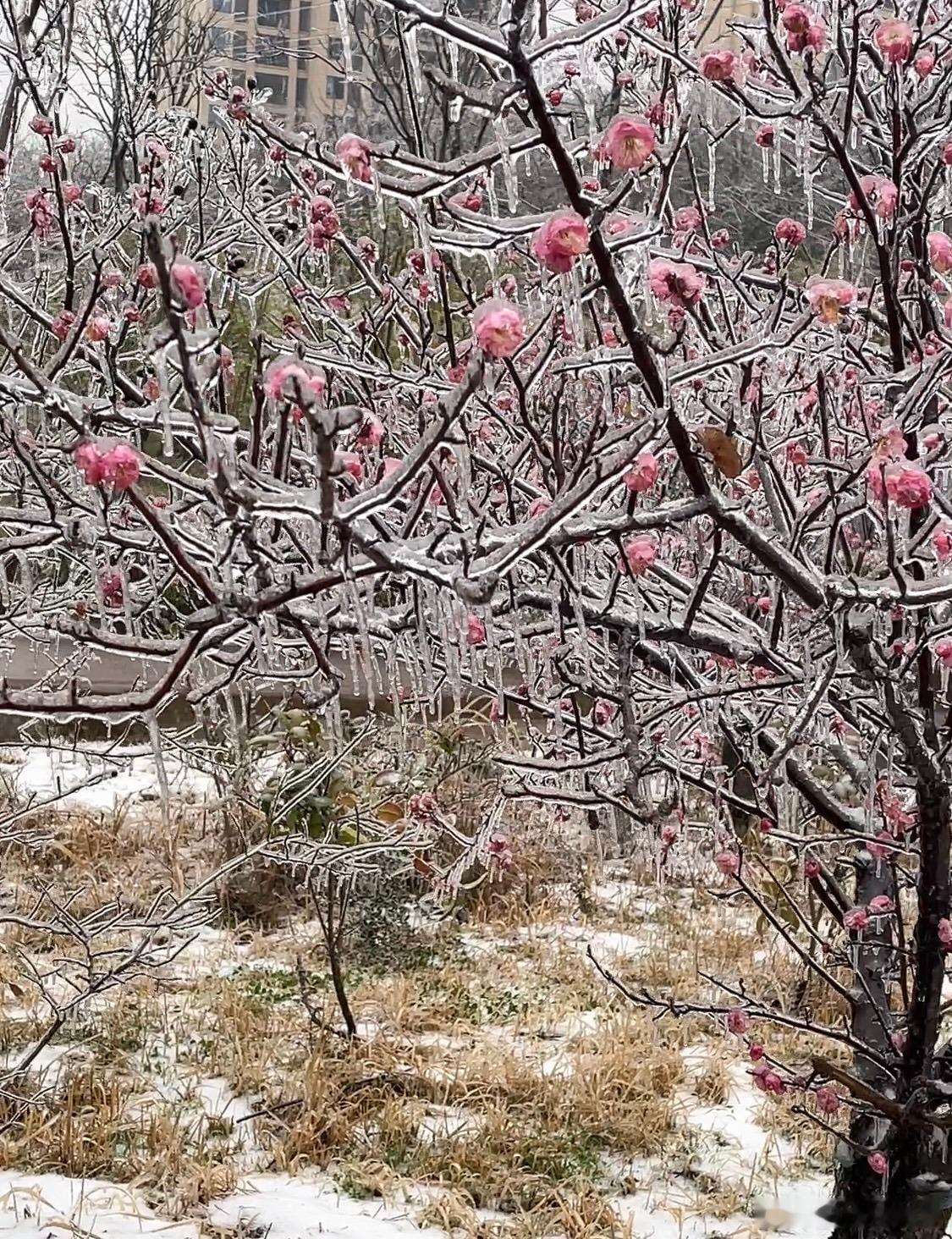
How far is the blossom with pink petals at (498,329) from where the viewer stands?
1129 millimetres

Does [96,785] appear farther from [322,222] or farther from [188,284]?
[188,284]

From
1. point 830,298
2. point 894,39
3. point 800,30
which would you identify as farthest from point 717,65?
point 830,298

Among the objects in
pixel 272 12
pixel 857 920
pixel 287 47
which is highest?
pixel 272 12

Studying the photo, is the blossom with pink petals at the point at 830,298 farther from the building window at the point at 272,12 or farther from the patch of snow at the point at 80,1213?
the building window at the point at 272,12

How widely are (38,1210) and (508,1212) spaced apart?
1.37 m

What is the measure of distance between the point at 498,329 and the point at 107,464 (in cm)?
44

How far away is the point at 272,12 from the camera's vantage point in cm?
993

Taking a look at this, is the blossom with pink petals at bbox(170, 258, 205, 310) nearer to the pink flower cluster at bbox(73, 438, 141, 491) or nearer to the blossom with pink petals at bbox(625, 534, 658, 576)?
the pink flower cluster at bbox(73, 438, 141, 491)

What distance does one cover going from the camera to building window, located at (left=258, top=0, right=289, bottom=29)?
32.5 feet

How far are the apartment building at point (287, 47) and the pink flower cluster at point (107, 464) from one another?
341 inches

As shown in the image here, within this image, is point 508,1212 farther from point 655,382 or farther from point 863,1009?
point 655,382

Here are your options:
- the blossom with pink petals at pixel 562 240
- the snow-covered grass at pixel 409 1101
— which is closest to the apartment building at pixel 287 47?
the snow-covered grass at pixel 409 1101

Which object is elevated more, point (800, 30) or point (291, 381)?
point (800, 30)

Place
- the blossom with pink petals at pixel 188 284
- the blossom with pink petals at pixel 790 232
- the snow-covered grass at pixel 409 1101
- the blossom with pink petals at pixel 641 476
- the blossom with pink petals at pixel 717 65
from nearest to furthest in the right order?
1. the blossom with pink petals at pixel 188 284
2. the blossom with pink petals at pixel 641 476
3. the blossom with pink petals at pixel 717 65
4. the blossom with pink petals at pixel 790 232
5. the snow-covered grass at pixel 409 1101
